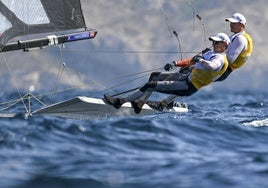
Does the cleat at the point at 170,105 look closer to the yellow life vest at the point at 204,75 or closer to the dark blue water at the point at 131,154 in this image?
the yellow life vest at the point at 204,75

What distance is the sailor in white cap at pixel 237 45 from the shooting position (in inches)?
450

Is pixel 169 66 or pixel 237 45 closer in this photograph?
pixel 237 45

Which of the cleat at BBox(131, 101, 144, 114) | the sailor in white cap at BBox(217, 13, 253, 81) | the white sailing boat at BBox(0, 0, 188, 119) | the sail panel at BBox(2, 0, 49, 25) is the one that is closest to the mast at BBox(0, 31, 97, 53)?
the white sailing boat at BBox(0, 0, 188, 119)

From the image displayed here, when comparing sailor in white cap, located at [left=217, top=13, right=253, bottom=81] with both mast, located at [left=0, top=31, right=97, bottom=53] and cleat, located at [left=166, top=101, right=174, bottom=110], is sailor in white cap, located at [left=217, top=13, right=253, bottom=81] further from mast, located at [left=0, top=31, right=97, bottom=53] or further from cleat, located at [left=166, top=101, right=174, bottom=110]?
mast, located at [left=0, top=31, right=97, bottom=53]

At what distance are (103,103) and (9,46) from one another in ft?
6.95

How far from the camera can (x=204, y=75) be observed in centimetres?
1120

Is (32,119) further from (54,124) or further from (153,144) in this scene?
(153,144)

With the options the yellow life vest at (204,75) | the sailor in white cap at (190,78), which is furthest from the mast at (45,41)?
the yellow life vest at (204,75)

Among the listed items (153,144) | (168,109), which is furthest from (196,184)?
(168,109)

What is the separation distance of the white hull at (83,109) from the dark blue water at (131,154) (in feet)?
3.36

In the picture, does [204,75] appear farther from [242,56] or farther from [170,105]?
[170,105]

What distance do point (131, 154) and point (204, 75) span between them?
400 centimetres

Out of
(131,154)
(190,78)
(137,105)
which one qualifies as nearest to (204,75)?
(190,78)

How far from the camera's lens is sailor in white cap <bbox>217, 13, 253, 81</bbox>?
450 inches
